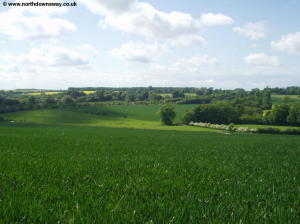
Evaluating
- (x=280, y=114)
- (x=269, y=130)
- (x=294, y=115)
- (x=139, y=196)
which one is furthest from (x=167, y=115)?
(x=139, y=196)

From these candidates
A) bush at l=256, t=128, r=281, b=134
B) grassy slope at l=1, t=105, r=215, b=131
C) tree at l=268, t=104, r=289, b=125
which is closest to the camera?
bush at l=256, t=128, r=281, b=134

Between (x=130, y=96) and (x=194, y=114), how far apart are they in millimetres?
85617

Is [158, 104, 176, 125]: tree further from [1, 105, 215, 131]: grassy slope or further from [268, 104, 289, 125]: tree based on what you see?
[268, 104, 289, 125]: tree

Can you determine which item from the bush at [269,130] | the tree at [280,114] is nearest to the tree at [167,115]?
the tree at [280,114]

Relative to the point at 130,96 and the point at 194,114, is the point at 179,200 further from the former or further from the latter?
the point at 130,96

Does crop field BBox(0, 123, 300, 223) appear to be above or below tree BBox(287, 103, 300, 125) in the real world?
above

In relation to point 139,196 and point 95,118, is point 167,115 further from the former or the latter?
point 139,196

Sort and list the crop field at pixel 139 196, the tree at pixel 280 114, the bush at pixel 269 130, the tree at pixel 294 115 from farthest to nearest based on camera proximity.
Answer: the tree at pixel 280 114, the tree at pixel 294 115, the bush at pixel 269 130, the crop field at pixel 139 196

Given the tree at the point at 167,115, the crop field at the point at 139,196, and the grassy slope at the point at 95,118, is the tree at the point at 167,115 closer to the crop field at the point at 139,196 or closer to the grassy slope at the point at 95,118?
the grassy slope at the point at 95,118

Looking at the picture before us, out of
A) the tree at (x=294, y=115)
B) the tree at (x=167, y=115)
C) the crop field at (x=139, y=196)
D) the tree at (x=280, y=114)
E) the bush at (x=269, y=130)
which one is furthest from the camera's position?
the tree at (x=167, y=115)

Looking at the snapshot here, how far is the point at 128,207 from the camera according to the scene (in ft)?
16.7

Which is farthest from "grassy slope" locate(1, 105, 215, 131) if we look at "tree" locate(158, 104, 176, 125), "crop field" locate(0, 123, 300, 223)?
"crop field" locate(0, 123, 300, 223)

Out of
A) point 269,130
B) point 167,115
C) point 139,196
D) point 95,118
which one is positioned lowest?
point 95,118

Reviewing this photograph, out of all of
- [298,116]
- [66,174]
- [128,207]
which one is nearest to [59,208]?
[128,207]
